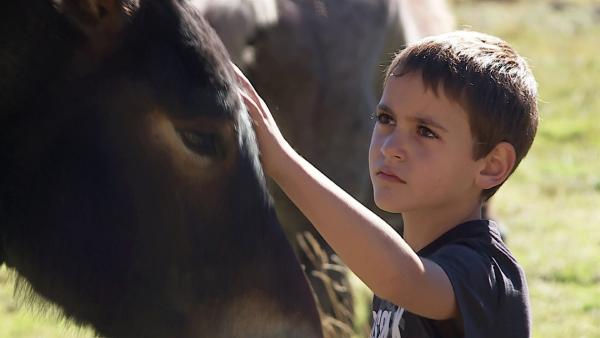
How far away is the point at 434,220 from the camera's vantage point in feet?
8.04

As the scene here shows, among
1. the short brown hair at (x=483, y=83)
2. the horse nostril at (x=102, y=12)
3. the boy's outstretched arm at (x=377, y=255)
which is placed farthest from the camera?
the horse nostril at (x=102, y=12)

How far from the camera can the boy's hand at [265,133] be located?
242 cm

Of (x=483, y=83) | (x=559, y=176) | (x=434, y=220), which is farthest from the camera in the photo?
(x=559, y=176)

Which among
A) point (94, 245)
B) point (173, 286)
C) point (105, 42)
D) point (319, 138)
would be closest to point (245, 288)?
point (173, 286)

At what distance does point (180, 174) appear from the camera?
2.65 meters

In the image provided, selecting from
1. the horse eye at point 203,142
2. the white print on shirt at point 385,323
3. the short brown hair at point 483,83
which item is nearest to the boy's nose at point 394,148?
the short brown hair at point 483,83

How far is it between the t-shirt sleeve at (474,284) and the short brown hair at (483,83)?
0.70 feet

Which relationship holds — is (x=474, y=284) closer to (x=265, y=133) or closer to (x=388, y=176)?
(x=388, y=176)

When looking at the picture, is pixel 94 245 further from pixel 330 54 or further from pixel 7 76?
pixel 330 54

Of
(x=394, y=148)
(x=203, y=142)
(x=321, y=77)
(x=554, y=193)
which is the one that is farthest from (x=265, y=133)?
(x=554, y=193)

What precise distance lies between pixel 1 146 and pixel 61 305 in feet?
1.34

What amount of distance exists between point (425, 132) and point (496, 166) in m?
0.18

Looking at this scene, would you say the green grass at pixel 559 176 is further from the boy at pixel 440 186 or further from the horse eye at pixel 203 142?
the horse eye at pixel 203 142

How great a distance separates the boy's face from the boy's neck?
0.20 ft
